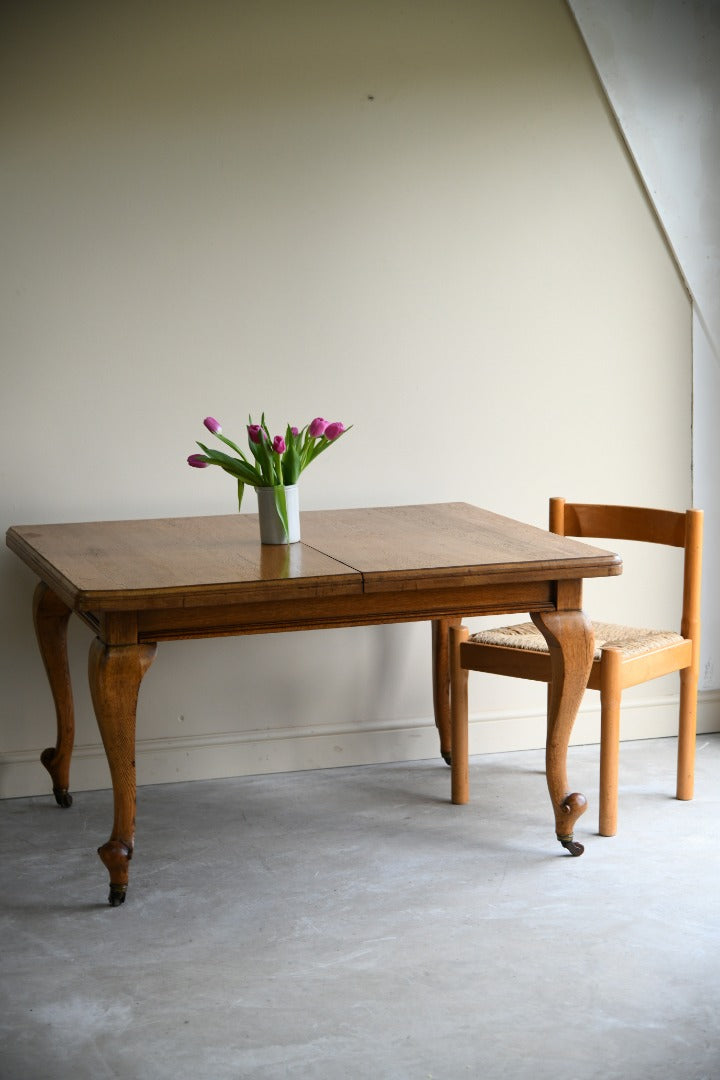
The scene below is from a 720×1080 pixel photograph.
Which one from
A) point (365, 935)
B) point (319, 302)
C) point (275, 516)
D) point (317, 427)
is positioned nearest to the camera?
point (365, 935)

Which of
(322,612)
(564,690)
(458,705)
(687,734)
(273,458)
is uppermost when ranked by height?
(273,458)

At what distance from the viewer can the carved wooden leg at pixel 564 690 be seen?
288cm

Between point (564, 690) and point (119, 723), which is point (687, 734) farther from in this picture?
point (119, 723)

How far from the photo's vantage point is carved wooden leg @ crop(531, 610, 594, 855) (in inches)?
113

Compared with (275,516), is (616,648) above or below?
below

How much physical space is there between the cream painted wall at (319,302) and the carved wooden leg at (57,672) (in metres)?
0.13

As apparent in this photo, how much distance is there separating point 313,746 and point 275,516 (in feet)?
3.17

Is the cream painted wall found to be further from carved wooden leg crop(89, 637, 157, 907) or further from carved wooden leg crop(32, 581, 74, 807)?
carved wooden leg crop(89, 637, 157, 907)

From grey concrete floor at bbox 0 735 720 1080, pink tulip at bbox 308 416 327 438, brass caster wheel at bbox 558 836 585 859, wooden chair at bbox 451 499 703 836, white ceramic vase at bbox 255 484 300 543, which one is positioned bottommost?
grey concrete floor at bbox 0 735 720 1080

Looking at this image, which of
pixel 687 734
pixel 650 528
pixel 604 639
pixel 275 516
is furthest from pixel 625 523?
pixel 275 516

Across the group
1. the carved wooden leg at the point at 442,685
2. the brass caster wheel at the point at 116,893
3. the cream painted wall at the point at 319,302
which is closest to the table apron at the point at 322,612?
the brass caster wheel at the point at 116,893

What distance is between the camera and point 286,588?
263 centimetres

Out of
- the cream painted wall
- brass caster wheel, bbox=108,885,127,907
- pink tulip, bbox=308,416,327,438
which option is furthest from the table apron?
the cream painted wall

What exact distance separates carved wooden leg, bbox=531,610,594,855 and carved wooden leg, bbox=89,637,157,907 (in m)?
0.90
